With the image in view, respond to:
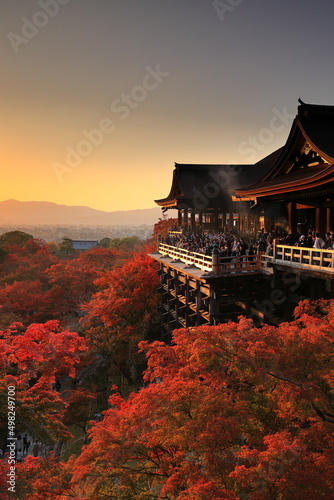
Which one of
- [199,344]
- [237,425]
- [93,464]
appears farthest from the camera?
[199,344]

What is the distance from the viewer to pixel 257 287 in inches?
639

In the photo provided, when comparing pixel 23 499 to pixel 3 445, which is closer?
pixel 23 499

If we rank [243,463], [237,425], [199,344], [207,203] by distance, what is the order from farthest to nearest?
[207,203]
[199,344]
[237,425]
[243,463]

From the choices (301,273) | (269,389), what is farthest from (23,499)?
(301,273)

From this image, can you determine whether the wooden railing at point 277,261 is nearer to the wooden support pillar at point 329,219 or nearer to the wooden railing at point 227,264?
the wooden railing at point 227,264

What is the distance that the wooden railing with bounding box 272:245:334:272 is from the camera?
1104cm

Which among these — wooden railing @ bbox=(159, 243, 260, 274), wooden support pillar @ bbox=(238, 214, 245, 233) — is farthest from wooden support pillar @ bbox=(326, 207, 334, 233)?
wooden support pillar @ bbox=(238, 214, 245, 233)

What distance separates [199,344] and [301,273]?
5901mm

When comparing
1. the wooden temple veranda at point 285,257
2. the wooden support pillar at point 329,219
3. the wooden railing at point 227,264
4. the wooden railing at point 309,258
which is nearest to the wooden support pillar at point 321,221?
the wooden temple veranda at point 285,257

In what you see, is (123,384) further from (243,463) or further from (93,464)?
(243,463)

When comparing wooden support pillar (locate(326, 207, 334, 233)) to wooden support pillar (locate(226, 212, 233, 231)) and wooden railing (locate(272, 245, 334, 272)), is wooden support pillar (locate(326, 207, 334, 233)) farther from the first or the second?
wooden support pillar (locate(226, 212, 233, 231))

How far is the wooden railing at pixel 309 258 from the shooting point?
1104cm

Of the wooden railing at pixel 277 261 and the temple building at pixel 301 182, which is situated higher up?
the temple building at pixel 301 182

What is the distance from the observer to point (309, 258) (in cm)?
1192
